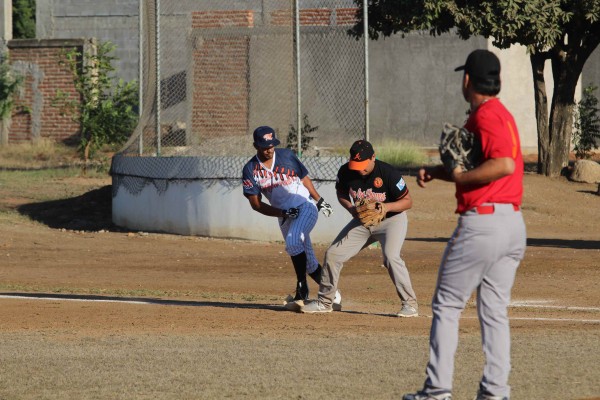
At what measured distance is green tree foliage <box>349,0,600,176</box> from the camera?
78.7 ft

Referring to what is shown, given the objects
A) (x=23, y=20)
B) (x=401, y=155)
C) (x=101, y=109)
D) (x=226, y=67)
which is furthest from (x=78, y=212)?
(x=23, y=20)

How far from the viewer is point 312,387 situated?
7254mm

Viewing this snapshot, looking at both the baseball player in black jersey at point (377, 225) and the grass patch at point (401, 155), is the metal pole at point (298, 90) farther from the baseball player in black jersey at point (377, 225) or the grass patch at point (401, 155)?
the grass patch at point (401, 155)

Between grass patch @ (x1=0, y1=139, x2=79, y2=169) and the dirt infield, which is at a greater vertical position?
grass patch @ (x1=0, y1=139, x2=79, y2=169)

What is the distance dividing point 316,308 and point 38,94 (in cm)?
2922

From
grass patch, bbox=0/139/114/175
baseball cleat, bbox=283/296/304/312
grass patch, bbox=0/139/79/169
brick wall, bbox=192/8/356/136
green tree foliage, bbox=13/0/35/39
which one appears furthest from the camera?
green tree foliage, bbox=13/0/35/39

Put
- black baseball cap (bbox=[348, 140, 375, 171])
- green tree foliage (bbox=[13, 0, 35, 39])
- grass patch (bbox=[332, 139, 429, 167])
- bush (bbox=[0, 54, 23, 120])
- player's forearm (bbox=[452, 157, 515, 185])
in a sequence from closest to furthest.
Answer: player's forearm (bbox=[452, 157, 515, 185]) < black baseball cap (bbox=[348, 140, 375, 171]) < grass patch (bbox=[332, 139, 429, 167]) < bush (bbox=[0, 54, 23, 120]) < green tree foliage (bbox=[13, 0, 35, 39])

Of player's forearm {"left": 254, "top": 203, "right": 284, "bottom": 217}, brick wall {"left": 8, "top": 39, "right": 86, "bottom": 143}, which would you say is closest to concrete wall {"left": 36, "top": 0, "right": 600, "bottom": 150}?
brick wall {"left": 8, "top": 39, "right": 86, "bottom": 143}

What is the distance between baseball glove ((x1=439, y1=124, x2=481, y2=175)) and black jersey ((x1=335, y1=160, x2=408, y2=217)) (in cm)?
423

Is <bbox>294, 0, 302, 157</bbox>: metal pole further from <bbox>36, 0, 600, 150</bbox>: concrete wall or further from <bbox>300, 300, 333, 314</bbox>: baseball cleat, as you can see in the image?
<bbox>36, 0, 600, 150</bbox>: concrete wall

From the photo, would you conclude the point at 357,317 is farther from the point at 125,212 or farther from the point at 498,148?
the point at 125,212

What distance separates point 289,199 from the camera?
37.6ft

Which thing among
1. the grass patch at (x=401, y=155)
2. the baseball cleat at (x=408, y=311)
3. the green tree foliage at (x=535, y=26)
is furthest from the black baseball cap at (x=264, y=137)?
the grass patch at (x=401, y=155)

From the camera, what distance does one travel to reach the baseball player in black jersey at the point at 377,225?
10484 mm
